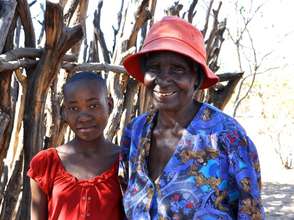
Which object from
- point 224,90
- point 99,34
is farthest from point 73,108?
point 224,90

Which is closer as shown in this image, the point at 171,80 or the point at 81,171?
the point at 171,80

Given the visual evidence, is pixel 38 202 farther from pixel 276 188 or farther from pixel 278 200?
pixel 276 188

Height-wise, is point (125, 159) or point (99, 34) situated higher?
point (99, 34)

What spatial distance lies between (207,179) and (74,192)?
0.44m

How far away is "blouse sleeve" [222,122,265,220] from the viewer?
135 centimetres

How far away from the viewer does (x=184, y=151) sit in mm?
1428

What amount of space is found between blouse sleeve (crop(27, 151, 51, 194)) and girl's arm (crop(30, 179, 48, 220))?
2 cm

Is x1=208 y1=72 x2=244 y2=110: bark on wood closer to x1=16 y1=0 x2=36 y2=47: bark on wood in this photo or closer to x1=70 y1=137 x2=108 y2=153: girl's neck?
x1=16 y1=0 x2=36 y2=47: bark on wood

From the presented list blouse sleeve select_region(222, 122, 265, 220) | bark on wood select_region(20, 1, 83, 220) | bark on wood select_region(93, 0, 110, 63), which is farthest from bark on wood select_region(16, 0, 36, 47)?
bark on wood select_region(93, 0, 110, 63)

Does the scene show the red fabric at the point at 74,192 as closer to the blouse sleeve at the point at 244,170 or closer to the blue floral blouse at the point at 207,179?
the blue floral blouse at the point at 207,179

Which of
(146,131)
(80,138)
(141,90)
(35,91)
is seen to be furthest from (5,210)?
(141,90)

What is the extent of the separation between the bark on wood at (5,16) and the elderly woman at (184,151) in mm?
521

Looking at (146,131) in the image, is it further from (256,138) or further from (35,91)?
(256,138)

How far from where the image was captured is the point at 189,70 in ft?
4.76
